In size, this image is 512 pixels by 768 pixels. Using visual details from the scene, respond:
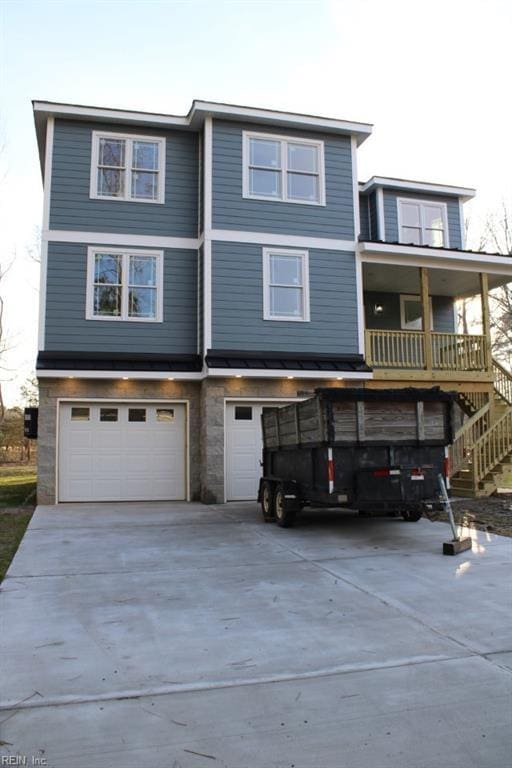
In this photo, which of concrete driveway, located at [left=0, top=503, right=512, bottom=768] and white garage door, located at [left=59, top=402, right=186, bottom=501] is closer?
concrete driveway, located at [left=0, top=503, right=512, bottom=768]

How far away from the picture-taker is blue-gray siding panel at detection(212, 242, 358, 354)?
13.2m

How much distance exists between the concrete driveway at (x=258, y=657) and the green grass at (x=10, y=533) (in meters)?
0.22

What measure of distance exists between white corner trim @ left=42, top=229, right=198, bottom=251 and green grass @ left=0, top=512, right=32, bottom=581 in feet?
19.9

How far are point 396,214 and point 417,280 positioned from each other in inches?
89.2

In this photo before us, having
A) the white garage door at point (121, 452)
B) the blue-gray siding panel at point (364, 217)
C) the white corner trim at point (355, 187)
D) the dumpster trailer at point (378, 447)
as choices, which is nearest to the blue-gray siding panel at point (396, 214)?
the blue-gray siding panel at point (364, 217)

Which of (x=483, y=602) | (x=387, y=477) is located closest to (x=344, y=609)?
(x=483, y=602)

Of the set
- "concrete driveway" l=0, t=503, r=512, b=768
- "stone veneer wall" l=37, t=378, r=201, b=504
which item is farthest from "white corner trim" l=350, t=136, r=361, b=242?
"concrete driveway" l=0, t=503, r=512, b=768

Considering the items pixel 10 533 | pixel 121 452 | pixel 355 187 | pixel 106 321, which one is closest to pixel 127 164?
pixel 106 321

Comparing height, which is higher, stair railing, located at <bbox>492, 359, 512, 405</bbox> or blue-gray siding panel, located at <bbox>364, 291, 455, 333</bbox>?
blue-gray siding panel, located at <bbox>364, 291, 455, 333</bbox>

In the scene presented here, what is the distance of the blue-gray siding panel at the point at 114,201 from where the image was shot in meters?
13.4

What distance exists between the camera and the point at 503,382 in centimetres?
1494

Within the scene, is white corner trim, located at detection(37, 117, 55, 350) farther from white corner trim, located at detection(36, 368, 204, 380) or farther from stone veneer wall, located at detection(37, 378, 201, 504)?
stone veneer wall, located at detection(37, 378, 201, 504)

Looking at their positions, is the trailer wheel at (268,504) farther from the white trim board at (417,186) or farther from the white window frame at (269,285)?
the white trim board at (417,186)

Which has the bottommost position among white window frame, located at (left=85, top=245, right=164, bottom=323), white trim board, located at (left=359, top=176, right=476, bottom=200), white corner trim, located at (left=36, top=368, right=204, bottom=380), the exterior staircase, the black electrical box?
the exterior staircase
